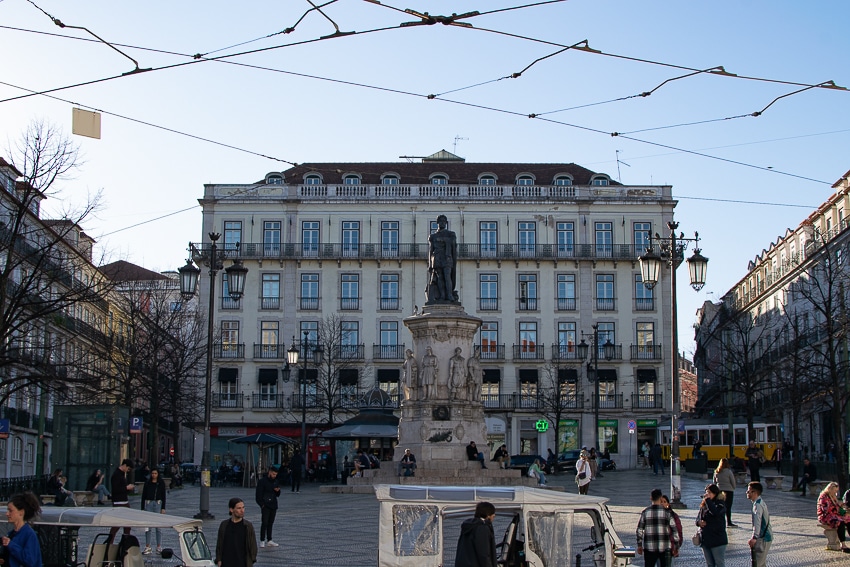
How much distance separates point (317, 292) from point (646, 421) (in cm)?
2131

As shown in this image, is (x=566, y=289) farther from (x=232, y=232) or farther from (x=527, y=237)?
(x=232, y=232)

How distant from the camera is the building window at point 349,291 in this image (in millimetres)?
67188

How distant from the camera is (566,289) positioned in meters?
67.6

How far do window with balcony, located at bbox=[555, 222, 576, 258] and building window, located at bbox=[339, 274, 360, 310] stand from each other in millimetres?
12544

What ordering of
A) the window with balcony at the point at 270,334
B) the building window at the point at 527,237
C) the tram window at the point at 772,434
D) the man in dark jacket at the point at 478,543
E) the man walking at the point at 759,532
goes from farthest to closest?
the building window at the point at 527,237 < the window with balcony at the point at 270,334 < the tram window at the point at 772,434 < the man walking at the point at 759,532 < the man in dark jacket at the point at 478,543

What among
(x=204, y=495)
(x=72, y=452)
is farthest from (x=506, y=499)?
(x=72, y=452)

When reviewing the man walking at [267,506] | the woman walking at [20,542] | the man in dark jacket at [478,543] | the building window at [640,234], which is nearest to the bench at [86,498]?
the man walking at [267,506]

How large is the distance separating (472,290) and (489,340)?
3.29m

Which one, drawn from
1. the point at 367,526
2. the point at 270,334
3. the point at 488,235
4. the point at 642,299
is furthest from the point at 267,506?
the point at 642,299

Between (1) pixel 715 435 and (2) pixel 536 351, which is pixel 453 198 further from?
(1) pixel 715 435

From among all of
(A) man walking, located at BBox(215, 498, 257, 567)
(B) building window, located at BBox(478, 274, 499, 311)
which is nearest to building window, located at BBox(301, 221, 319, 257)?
(B) building window, located at BBox(478, 274, 499, 311)

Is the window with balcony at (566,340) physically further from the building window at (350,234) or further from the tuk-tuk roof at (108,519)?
the tuk-tuk roof at (108,519)

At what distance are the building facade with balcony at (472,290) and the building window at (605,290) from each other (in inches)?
2.4

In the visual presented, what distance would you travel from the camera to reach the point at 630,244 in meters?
67.2
